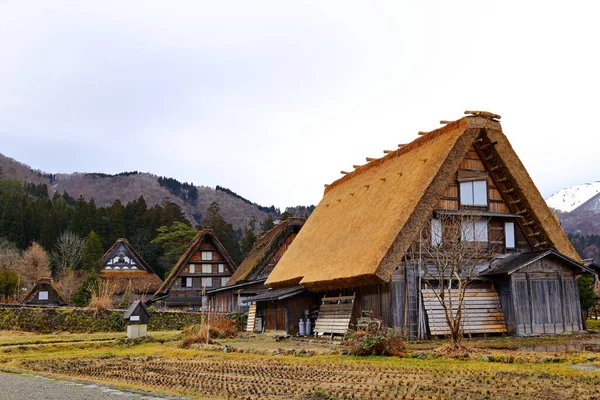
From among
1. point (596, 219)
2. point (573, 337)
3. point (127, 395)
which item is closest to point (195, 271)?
point (573, 337)

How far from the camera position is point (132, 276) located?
5988 centimetres

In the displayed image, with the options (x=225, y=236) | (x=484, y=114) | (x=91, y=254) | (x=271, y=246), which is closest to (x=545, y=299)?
(x=484, y=114)

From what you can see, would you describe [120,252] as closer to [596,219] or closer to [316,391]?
[316,391]

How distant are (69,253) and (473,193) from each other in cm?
5377

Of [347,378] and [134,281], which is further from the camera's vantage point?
[134,281]

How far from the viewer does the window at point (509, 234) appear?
24.2 metres

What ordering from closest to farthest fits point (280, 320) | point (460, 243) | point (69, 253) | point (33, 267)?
point (460, 243) → point (280, 320) → point (33, 267) → point (69, 253)

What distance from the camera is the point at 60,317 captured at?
108ft

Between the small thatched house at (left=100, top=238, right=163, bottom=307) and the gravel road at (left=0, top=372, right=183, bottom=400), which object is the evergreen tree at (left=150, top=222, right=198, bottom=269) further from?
the gravel road at (left=0, top=372, right=183, bottom=400)

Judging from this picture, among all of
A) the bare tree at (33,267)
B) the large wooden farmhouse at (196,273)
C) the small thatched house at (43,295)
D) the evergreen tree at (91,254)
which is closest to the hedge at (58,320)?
the small thatched house at (43,295)

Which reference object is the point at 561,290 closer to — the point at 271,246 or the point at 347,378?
the point at 347,378

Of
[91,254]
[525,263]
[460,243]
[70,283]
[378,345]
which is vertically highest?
[91,254]

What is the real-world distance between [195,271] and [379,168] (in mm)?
26346

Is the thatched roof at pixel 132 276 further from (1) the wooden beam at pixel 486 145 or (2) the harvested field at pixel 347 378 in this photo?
(2) the harvested field at pixel 347 378
